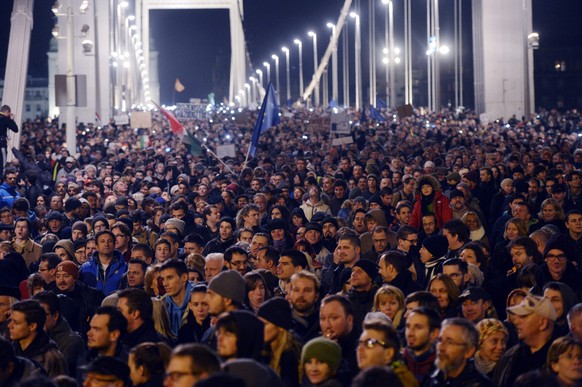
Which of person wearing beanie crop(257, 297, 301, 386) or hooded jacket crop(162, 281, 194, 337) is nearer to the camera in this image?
person wearing beanie crop(257, 297, 301, 386)

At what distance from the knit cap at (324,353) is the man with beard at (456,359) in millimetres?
563

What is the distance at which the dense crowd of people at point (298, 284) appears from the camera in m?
6.49

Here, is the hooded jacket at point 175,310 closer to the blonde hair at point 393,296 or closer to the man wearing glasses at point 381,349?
the blonde hair at point 393,296

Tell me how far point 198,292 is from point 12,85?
23589 mm

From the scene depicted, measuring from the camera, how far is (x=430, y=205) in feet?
44.3

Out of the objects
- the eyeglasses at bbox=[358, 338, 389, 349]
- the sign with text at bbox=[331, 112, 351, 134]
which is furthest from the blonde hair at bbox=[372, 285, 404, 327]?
the sign with text at bbox=[331, 112, 351, 134]

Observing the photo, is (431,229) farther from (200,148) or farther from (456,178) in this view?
(200,148)

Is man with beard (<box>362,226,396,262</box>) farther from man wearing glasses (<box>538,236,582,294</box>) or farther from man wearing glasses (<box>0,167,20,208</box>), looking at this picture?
man wearing glasses (<box>0,167,20,208</box>)

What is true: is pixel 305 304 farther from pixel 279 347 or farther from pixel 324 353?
pixel 324 353

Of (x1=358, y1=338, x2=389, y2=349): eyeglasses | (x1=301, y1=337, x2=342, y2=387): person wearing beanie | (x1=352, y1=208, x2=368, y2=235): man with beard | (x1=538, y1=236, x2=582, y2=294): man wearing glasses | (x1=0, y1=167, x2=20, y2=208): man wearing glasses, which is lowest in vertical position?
(x1=301, y1=337, x2=342, y2=387): person wearing beanie

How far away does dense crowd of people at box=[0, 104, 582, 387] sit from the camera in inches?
255

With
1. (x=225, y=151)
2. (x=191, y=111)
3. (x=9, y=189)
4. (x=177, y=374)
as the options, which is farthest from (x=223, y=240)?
(x=191, y=111)

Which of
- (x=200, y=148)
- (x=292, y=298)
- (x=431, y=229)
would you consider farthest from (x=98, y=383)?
(x=200, y=148)

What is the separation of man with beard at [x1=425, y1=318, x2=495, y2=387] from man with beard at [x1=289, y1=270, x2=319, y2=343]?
1.59m
